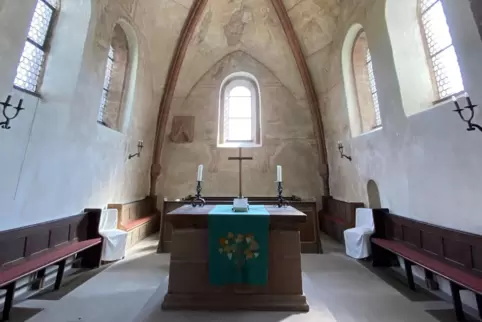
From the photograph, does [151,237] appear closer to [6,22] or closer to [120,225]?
[120,225]

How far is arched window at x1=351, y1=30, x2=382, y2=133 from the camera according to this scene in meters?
5.59

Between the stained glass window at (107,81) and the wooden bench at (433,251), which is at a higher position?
the stained glass window at (107,81)

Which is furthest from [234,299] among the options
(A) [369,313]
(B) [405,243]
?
(B) [405,243]

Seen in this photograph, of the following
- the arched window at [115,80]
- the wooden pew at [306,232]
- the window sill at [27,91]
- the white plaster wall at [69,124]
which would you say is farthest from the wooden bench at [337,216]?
the window sill at [27,91]

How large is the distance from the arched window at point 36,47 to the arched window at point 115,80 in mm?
1649

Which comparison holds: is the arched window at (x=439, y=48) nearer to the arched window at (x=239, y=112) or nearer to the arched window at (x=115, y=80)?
the arched window at (x=239, y=112)

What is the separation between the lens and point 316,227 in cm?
526

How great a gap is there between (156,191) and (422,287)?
22.2ft

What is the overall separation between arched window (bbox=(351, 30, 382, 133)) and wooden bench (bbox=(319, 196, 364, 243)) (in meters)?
1.92

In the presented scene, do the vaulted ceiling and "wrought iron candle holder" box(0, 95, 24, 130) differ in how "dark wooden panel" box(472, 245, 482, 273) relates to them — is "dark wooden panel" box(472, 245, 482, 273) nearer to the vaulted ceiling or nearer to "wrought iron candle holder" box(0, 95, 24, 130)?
the vaulted ceiling

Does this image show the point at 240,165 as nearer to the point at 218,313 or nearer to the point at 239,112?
the point at 218,313

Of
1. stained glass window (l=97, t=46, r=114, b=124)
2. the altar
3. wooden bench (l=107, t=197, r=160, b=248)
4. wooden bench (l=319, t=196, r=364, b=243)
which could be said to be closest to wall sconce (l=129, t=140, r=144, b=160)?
stained glass window (l=97, t=46, r=114, b=124)

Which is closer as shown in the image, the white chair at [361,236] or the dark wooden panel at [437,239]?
the dark wooden panel at [437,239]

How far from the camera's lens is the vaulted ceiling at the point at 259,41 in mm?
6395
